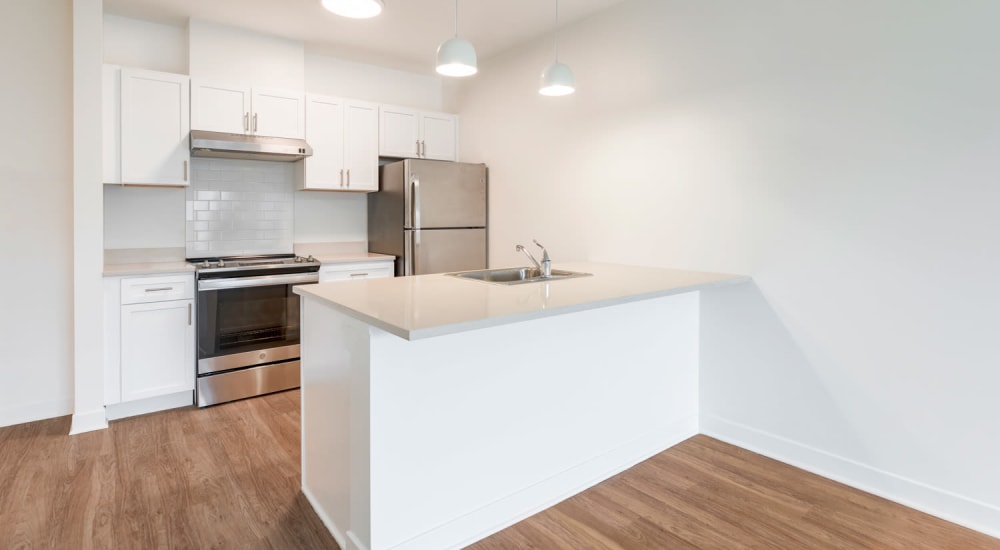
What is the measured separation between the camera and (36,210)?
3.20m

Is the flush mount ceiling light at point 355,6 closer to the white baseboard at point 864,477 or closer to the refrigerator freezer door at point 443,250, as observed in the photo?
the refrigerator freezer door at point 443,250

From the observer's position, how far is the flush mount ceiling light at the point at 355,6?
6.75 feet

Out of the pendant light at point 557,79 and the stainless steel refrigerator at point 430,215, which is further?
the stainless steel refrigerator at point 430,215

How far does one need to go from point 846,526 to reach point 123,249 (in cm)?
→ 444

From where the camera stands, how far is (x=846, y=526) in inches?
84.7

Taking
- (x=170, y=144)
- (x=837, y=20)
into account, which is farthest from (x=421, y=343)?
(x=170, y=144)

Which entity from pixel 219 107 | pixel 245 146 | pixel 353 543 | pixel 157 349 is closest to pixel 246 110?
pixel 219 107

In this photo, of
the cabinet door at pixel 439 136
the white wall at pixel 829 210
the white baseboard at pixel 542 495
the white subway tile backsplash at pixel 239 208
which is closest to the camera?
the white baseboard at pixel 542 495

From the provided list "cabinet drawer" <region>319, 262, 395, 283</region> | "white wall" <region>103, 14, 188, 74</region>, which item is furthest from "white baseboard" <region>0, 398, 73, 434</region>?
"white wall" <region>103, 14, 188, 74</region>

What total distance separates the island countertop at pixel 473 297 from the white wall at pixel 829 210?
0.39 metres

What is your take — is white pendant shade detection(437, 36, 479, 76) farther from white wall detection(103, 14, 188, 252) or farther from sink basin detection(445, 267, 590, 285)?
white wall detection(103, 14, 188, 252)

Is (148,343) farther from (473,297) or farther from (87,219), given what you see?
(473,297)

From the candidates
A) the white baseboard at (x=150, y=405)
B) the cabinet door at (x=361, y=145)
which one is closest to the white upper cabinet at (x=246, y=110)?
the cabinet door at (x=361, y=145)

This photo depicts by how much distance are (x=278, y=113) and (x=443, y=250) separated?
62.3 inches
